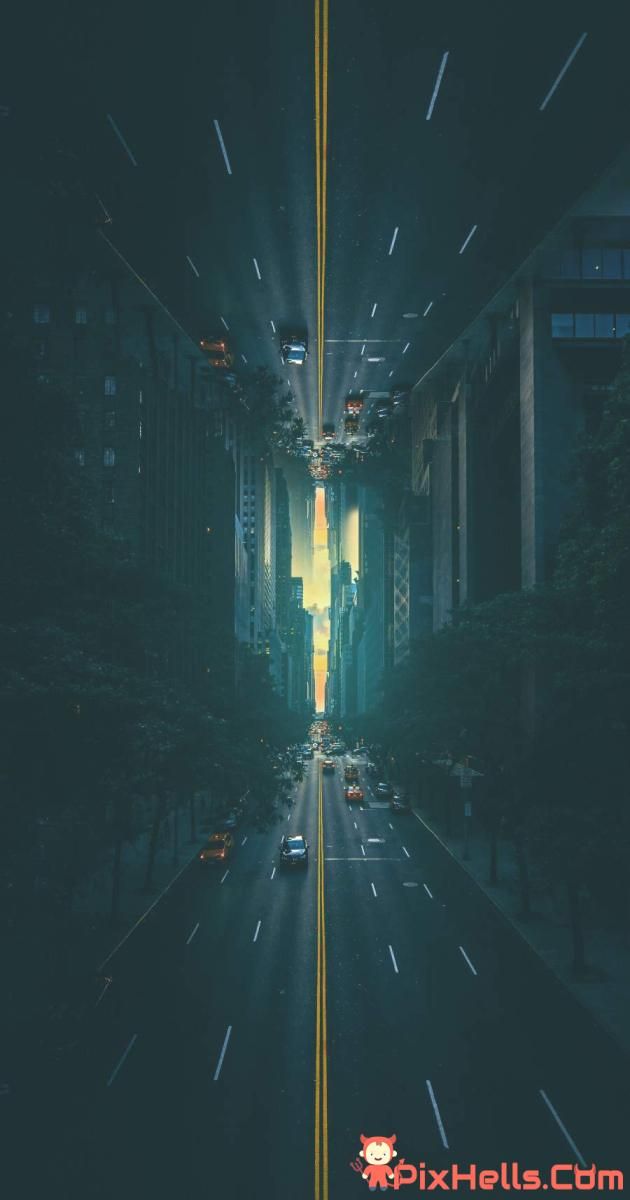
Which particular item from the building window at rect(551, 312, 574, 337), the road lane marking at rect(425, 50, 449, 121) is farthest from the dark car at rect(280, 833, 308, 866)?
the building window at rect(551, 312, 574, 337)

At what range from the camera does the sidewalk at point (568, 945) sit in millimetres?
21469

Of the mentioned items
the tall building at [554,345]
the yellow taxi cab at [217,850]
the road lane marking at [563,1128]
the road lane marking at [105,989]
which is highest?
the tall building at [554,345]

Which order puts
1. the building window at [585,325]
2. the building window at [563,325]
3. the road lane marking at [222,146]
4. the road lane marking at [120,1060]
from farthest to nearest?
the building window at [563,325] → the building window at [585,325] → the road lane marking at [222,146] → the road lane marking at [120,1060]

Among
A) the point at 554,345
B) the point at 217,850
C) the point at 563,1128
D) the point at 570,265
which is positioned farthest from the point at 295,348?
the point at 563,1128

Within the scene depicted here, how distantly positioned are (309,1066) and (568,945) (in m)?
13.5

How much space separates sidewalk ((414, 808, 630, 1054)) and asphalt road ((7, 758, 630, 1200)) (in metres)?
0.56

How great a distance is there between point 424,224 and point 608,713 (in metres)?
26.5

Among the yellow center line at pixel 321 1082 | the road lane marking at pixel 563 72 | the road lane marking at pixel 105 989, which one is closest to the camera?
the yellow center line at pixel 321 1082

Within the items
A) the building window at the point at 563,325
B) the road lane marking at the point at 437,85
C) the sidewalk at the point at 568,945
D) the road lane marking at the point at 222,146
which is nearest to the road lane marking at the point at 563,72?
the road lane marking at the point at 437,85

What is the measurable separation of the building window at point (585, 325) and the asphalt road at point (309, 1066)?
117 feet

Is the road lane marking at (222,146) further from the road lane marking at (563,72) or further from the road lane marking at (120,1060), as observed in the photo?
the road lane marking at (120,1060)

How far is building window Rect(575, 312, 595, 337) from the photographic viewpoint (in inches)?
1913

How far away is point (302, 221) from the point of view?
3741cm

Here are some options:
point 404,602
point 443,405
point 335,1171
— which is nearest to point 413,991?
point 335,1171
